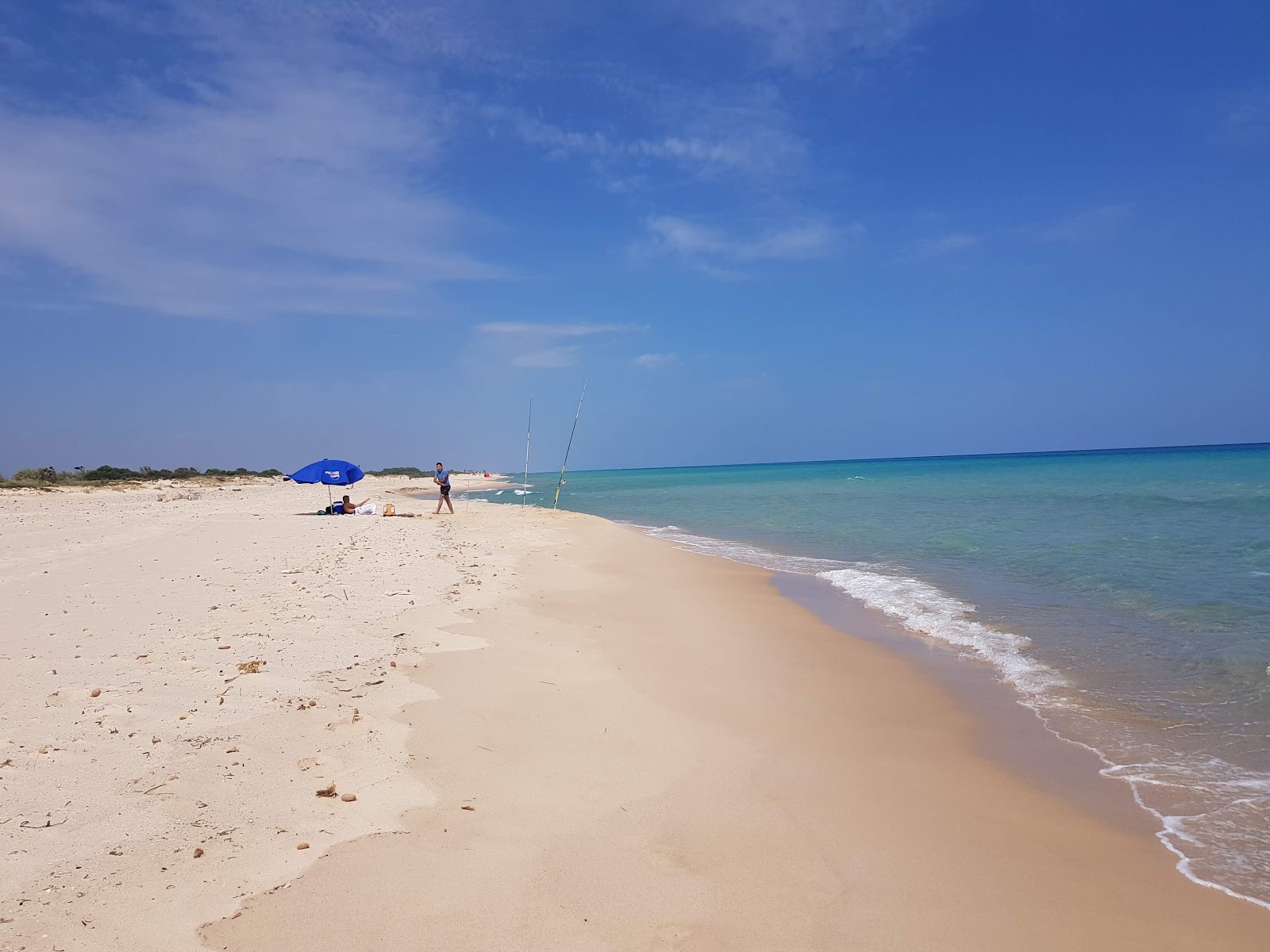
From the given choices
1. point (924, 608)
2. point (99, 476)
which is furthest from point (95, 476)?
point (924, 608)

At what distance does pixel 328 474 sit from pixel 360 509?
2032 mm

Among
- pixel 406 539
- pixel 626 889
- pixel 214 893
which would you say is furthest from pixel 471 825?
pixel 406 539

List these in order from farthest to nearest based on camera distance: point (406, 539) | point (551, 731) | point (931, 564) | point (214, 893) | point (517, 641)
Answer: point (406, 539) → point (931, 564) → point (517, 641) → point (551, 731) → point (214, 893)

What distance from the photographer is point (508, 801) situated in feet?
12.7

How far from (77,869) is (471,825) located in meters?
1.63

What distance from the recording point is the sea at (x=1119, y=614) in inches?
175

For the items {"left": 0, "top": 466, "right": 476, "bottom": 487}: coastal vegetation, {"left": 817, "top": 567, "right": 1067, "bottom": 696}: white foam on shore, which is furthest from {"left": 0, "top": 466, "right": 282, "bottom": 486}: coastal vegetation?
{"left": 817, "top": 567, "right": 1067, "bottom": 696}: white foam on shore

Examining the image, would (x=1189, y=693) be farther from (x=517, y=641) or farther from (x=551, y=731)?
(x=517, y=641)

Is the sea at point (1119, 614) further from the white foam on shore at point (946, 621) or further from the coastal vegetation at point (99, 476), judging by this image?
the coastal vegetation at point (99, 476)

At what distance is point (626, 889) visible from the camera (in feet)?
10.3

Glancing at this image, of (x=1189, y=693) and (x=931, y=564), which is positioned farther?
(x=931, y=564)

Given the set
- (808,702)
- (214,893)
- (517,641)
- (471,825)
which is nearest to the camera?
(214,893)

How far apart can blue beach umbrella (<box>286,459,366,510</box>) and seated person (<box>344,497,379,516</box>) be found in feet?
2.23

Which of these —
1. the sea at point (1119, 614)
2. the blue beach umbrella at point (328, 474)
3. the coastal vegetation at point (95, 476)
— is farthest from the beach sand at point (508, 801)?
the coastal vegetation at point (95, 476)
